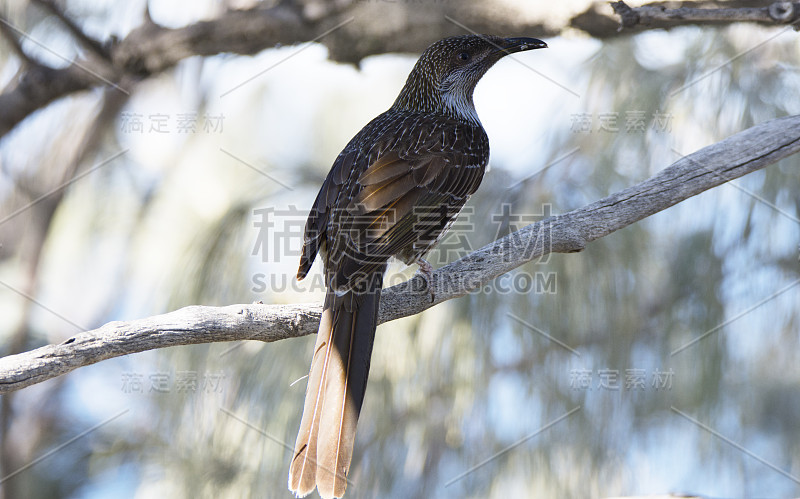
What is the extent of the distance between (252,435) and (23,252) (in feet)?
7.35

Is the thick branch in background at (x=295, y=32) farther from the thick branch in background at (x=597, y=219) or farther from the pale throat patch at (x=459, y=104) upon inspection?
the thick branch in background at (x=597, y=219)

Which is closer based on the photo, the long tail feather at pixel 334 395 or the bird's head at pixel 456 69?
the long tail feather at pixel 334 395

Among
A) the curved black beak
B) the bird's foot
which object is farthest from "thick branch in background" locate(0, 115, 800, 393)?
the curved black beak

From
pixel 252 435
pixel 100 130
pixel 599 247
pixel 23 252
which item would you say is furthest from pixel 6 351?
pixel 599 247

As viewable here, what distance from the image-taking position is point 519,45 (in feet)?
10.0

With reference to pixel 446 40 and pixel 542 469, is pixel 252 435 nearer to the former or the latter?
pixel 542 469

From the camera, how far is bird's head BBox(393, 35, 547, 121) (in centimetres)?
311

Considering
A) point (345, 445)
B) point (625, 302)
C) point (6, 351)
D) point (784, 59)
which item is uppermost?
point (784, 59)

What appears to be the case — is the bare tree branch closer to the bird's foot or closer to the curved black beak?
the curved black beak

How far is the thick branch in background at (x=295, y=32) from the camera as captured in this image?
11.7ft

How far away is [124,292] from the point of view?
3.94m

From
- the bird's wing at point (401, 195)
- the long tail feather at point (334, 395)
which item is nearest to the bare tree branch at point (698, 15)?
the bird's wing at point (401, 195)

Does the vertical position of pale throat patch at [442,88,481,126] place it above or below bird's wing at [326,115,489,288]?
above

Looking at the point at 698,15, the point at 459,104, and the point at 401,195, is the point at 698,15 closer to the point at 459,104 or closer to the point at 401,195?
the point at 459,104
